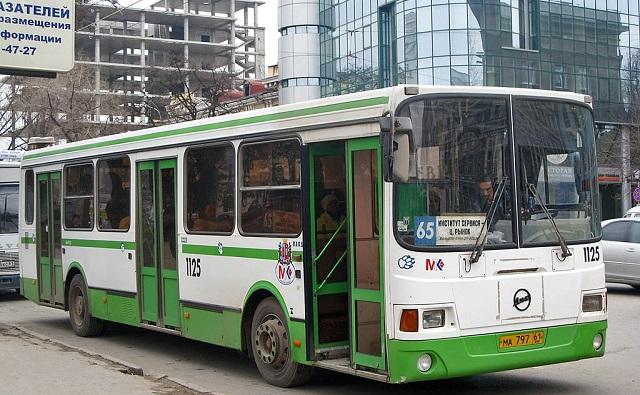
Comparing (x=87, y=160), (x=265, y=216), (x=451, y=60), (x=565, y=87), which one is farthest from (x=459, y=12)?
(x=265, y=216)

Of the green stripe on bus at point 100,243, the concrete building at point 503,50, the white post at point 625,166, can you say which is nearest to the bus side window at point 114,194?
the green stripe on bus at point 100,243

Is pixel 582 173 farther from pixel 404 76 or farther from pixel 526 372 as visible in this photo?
pixel 404 76

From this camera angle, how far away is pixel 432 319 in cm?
763

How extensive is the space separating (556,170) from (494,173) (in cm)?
73

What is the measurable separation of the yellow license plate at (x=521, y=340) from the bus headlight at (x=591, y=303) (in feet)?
1.98

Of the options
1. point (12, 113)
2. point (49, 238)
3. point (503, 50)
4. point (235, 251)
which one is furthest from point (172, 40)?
point (235, 251)

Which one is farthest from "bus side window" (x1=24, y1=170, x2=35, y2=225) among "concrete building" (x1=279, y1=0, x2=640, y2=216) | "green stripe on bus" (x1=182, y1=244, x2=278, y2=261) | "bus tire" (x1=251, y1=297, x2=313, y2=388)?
"concrete building" (x1=279, y1=0, x2=640, y2=216)

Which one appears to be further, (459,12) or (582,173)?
(459,12)

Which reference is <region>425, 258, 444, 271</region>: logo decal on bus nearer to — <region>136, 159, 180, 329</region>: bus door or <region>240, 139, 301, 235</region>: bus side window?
<region>240, 139, 301, 235</region>: bus side window

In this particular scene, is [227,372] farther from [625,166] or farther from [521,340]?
[625,166]

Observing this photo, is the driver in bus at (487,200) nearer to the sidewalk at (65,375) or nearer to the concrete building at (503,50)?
the sidewalk at (65,375)

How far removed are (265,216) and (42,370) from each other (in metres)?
3.08

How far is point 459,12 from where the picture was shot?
5194cm

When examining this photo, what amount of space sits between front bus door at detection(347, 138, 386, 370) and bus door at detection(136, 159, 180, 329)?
3.41m
